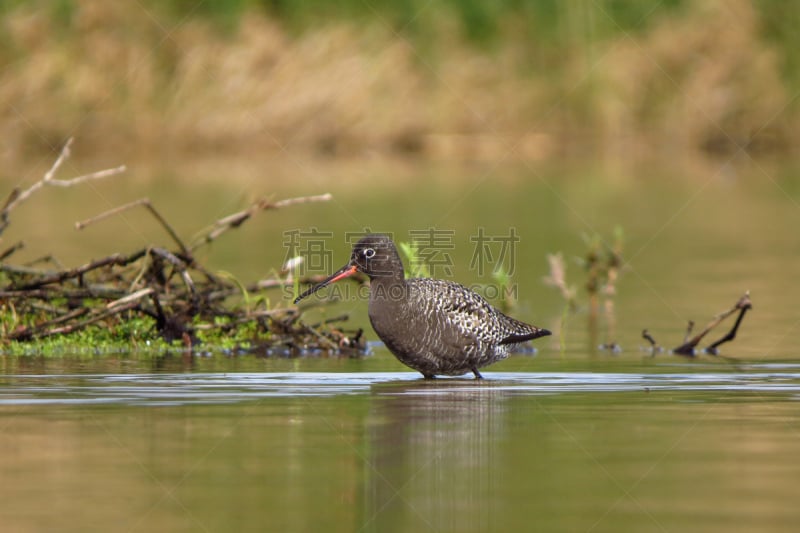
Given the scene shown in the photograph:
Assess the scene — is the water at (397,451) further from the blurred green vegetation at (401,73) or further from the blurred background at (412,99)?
the blurred green vegetation at (401,73)

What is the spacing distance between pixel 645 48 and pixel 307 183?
34.6ft

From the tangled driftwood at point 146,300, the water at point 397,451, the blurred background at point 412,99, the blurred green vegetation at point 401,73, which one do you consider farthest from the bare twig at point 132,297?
the blurred green vegetation at point 401,73

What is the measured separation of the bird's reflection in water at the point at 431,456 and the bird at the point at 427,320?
0.33 metres

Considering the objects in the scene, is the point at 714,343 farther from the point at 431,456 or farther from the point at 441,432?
the point at 431,456

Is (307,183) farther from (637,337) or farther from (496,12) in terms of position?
(637,337)

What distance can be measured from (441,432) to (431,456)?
0.62m

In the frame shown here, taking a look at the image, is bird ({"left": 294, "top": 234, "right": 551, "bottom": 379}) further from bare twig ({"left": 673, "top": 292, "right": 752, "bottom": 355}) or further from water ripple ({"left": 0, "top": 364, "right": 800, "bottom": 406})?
bare twig ({"left": 673, "top": 292, "right": 752, "bottom": 355})

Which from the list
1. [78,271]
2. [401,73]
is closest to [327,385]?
[78,271]

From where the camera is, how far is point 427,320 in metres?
9.59

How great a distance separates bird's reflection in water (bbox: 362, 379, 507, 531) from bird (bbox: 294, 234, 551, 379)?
329 mm

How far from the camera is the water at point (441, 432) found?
5.66m

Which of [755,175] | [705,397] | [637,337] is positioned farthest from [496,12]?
[705,397]

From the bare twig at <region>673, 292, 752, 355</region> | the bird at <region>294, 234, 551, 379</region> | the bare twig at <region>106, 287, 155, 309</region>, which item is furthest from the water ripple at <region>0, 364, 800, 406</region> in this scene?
the bare twig at <region>106, 287, 155, 309</region>

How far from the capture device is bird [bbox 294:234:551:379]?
31.2 feet
